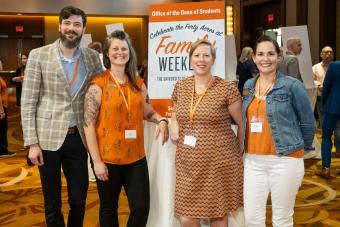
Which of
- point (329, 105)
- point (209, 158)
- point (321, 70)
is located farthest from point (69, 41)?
point (321, 70)

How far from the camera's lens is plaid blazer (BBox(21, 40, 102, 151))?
252cm

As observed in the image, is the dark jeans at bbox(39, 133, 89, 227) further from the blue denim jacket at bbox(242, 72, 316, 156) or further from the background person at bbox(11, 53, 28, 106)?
the background person at bbox(11, 53, 28, 106)

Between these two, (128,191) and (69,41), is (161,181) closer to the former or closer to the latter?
(128,191)

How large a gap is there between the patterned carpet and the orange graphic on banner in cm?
169

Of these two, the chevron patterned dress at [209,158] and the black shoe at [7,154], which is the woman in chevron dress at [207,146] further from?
the black shoe at [7,154]

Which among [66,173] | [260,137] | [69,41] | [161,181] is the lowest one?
[161,181]

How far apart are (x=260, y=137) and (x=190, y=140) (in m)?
0.37

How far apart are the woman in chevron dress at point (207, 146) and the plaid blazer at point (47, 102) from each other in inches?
23.1

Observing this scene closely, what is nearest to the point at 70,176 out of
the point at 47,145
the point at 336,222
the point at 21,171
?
the point at 47,145

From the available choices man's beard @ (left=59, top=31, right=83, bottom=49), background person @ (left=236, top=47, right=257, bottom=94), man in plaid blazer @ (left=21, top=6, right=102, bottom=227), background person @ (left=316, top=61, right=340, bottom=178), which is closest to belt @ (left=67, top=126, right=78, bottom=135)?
man in plaid blazer @ (left=21, top=6, right=102, bottom=227)

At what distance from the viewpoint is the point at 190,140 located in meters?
2.49

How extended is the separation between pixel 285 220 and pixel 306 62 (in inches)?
167

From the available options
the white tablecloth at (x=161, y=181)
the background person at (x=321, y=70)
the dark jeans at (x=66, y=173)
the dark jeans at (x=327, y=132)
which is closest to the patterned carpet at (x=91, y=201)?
the dark jeans at (x=327, y=132)

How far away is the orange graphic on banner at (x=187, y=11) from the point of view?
3.04 m
